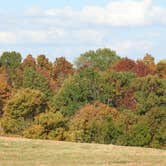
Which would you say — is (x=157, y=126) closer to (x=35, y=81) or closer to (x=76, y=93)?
(x=76, y=93)

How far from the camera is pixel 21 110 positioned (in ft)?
273

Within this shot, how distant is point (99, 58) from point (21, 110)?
5540cm

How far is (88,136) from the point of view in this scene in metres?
74.8

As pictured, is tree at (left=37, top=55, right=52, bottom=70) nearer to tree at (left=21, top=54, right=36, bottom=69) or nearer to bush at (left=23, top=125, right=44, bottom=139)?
tree at (left=21, top=54, right=36, bottom=69)

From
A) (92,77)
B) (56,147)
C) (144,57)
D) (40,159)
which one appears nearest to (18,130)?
(92,77)

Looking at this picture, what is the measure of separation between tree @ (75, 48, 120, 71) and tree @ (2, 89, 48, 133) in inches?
2000

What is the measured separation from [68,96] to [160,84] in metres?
12.4

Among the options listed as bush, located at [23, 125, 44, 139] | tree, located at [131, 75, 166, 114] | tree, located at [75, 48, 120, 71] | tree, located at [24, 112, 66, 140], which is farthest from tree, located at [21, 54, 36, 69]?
bush, located at [23, 125, 44, 139]

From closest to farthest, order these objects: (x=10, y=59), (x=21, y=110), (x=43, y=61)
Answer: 1. (x=21, y=110)
2. (x=10, y=59)
3. (x=43, y=61)

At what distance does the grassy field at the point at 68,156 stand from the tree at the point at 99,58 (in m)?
102

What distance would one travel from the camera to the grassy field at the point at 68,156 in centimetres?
2503

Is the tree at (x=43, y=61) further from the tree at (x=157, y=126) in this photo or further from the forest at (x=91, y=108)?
the tree at (x=157, y=126)

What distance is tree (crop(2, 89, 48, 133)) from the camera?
266ft

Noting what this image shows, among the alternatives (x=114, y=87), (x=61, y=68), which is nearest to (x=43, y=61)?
Answer: (x=61, y=68)
